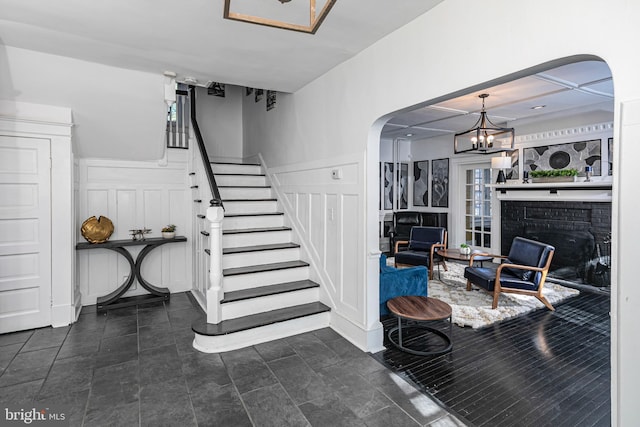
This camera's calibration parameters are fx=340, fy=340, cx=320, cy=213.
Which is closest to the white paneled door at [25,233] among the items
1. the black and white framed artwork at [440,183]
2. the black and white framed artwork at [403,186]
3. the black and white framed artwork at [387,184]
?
the black and white framed artwork at [387,184]

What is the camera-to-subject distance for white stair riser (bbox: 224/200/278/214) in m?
4.54

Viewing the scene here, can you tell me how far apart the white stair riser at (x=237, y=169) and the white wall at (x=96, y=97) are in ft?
2.74

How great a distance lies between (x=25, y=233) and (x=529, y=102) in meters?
6.38

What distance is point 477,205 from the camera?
7.20 meters

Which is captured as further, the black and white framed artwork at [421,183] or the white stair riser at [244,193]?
the black and white framed artwork at [421,183]

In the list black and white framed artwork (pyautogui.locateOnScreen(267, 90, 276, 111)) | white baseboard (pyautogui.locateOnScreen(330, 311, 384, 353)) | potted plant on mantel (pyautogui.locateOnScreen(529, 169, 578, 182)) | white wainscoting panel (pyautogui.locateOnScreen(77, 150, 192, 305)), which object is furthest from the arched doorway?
white wainscoting panel (pyautogui.locateOnScreen(77, 150, 192, 305))

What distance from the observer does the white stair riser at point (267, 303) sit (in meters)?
3.36

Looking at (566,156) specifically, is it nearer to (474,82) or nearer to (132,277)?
(474,82)

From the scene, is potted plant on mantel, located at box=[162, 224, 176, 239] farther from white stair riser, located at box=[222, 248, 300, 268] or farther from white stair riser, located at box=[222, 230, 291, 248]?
white stair riser, located at box=[222, 248, 300, 268]

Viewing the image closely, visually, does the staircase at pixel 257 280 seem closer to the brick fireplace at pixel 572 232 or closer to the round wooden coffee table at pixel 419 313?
the round wooden coffee table at pixel 419 313

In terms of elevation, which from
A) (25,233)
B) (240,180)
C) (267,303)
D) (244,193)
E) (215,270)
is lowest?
(267,303)

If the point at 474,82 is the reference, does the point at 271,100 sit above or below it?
above

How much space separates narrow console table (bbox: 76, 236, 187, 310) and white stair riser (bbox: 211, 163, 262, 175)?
1190 millimetres

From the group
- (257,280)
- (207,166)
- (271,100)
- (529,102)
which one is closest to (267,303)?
(257,280)
